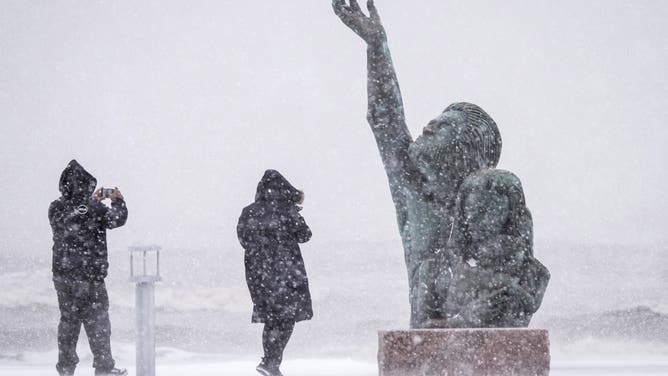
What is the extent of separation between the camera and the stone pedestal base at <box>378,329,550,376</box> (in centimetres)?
436

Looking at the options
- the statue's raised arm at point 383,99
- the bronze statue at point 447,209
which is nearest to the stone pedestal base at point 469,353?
the bronze statue at point 447,209

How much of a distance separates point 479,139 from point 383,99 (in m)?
0.62

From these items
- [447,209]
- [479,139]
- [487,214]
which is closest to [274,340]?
[447,209]

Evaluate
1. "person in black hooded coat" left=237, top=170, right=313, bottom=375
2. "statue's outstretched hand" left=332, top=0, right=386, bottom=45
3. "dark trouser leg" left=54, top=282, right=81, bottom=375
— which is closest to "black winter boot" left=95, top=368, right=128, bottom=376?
"dark trouser leg" left=54, top=282, right=81, bottom=375

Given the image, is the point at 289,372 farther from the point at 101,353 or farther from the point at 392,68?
the point at 392,68

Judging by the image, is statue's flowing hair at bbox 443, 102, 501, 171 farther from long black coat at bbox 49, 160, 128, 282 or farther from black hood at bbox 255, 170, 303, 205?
long black coat at bbox 49, 160, 128, 282

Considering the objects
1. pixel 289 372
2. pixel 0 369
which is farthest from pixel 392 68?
pixel 0 369

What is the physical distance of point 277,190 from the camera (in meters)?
7.32

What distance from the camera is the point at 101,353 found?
7383mm

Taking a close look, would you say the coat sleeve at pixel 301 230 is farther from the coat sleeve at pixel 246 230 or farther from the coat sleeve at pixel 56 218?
the coat sleeve at pixel 56 218

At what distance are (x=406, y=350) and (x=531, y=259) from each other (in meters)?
0.81

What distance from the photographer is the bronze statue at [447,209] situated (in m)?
4.54

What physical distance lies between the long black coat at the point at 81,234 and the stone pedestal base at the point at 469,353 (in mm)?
3545

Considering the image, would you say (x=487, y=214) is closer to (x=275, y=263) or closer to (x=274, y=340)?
(x=275, y=263)
